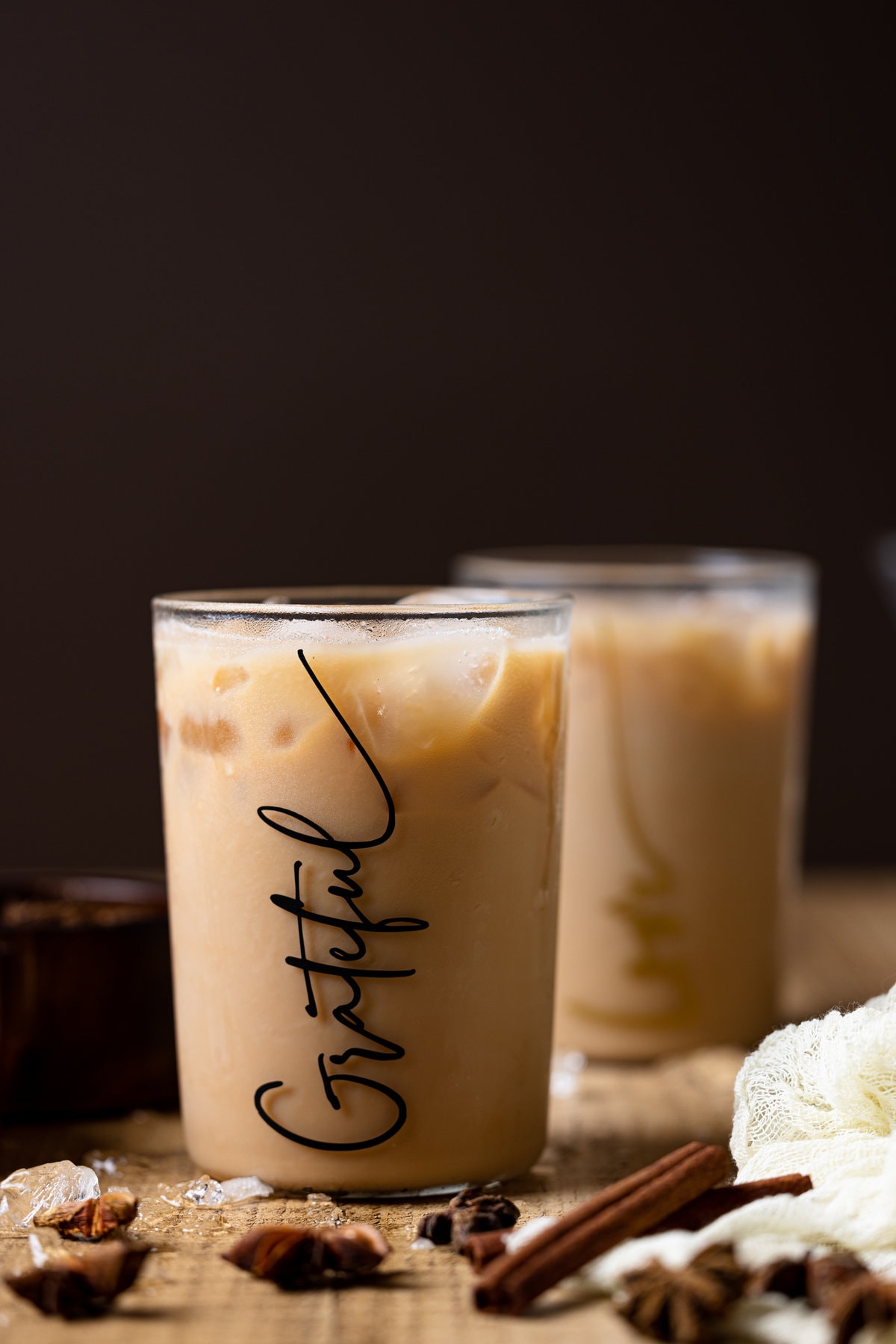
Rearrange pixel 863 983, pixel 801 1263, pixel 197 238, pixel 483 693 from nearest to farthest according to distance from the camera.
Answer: pixel 801 1263
pixel 483 693
pixel 863 983
pixel 197 238

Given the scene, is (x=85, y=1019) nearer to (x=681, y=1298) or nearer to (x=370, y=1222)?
(x=370, y=1222)

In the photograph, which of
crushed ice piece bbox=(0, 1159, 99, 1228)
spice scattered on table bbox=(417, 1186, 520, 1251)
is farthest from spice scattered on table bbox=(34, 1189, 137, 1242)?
spice scattered on table bbox=(417, 1186, 520, 1251)

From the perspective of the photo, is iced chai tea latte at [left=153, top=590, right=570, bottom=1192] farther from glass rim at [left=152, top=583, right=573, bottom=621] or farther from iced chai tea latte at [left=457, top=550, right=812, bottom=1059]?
iced chai tea latte at [left=457, top=550, right=812, bottom=1059]

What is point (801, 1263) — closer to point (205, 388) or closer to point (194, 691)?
point (194, 691)

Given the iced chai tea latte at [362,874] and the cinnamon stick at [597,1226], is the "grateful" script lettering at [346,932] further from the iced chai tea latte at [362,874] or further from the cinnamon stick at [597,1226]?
the cinnamon stick at [597,1226]

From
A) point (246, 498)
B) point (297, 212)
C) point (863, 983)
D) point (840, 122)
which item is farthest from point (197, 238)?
point (863, 983)
